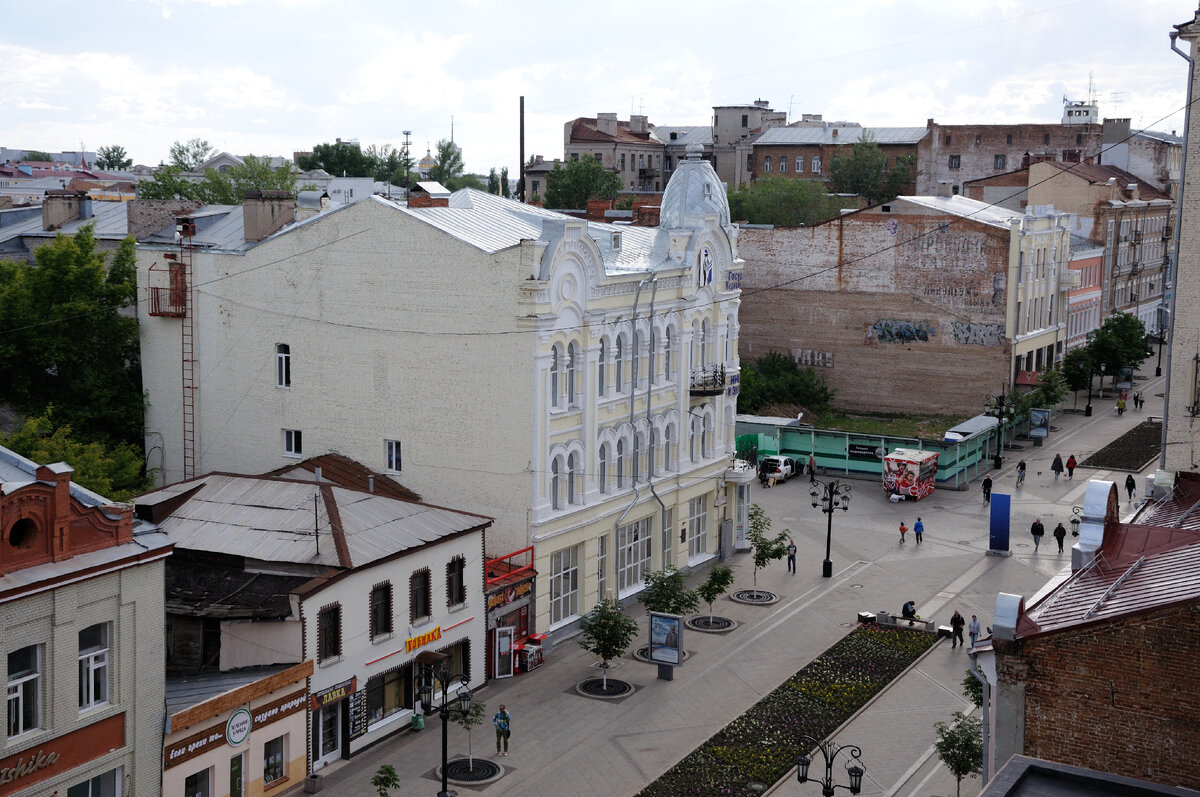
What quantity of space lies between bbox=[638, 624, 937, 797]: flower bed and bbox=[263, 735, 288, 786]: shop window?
7.41 meters

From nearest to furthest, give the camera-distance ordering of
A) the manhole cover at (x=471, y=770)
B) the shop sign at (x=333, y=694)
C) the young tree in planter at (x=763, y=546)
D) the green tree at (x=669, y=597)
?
the manhole cover at (x=471, y=770) → the shop sign at (x=333, y=694) → the green tree at (x=669, y=597) → the young tree in planter at (x=763, y=546)

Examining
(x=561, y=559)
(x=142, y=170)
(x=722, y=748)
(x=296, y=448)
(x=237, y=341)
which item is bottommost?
(x=722, y=748)

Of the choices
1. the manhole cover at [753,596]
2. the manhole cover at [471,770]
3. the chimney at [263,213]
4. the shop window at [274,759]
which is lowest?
the manhole cover at [471,770]

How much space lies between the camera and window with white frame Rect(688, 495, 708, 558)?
4494cm

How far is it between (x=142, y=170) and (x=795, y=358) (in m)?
108

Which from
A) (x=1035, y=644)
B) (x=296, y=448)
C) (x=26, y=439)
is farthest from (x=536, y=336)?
(x=1035, y=644)

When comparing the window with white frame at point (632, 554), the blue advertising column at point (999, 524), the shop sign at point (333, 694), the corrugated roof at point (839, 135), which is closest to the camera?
the shop sign at point (333, 694)

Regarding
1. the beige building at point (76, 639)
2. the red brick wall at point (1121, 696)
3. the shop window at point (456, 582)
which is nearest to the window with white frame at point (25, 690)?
the beige building at point (76, 639)

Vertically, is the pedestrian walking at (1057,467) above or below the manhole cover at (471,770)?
above

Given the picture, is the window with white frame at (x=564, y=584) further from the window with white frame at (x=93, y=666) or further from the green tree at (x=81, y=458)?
the window with white frame at (x=93, y=666)

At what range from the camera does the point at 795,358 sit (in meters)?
71.8

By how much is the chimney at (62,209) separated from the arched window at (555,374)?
93.2 ft

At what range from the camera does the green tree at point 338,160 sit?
444 ft

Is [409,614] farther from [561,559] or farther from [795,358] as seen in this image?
[795,358]
